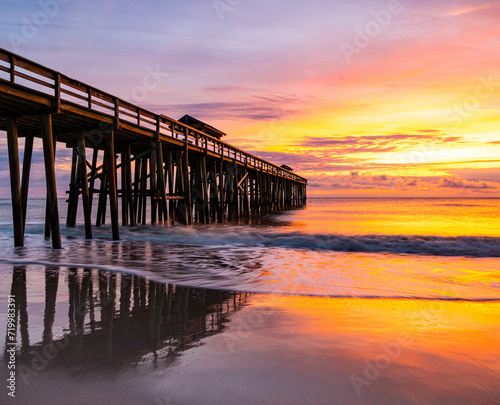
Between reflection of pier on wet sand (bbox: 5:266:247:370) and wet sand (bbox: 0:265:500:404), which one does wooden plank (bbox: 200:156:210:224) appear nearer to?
reflection of pier on wet sand (bbox: 5:266:247:370)

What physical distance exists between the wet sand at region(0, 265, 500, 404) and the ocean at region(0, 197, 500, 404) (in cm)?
1

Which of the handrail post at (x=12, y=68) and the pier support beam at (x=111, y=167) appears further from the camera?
the pier support beam at (x=111, y=167)

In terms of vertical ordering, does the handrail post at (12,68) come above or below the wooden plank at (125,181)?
above

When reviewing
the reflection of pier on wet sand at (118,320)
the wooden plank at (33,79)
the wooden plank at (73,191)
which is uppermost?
the wooden plank at (33,79)

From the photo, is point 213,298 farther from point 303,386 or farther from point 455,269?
point 455,269

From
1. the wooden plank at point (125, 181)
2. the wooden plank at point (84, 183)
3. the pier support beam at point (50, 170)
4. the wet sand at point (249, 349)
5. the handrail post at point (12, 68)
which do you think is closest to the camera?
the wet sand at point (249, 349)

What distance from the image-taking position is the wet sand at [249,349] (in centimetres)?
257

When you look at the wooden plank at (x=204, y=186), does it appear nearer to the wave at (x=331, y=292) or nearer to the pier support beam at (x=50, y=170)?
the pier support beam at (x=50, y=170)

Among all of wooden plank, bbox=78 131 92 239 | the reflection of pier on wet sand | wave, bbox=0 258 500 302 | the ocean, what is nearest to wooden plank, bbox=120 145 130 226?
wooden plank, bbox=78 131 92 239

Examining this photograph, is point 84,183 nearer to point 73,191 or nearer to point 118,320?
point 73,191

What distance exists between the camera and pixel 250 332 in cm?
379

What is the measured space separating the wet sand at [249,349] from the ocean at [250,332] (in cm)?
1

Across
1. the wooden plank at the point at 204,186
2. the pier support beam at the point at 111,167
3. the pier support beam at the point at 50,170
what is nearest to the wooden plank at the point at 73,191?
the pier support beam at the point at 111,167

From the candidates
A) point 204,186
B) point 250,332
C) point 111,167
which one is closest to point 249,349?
point 250,332
